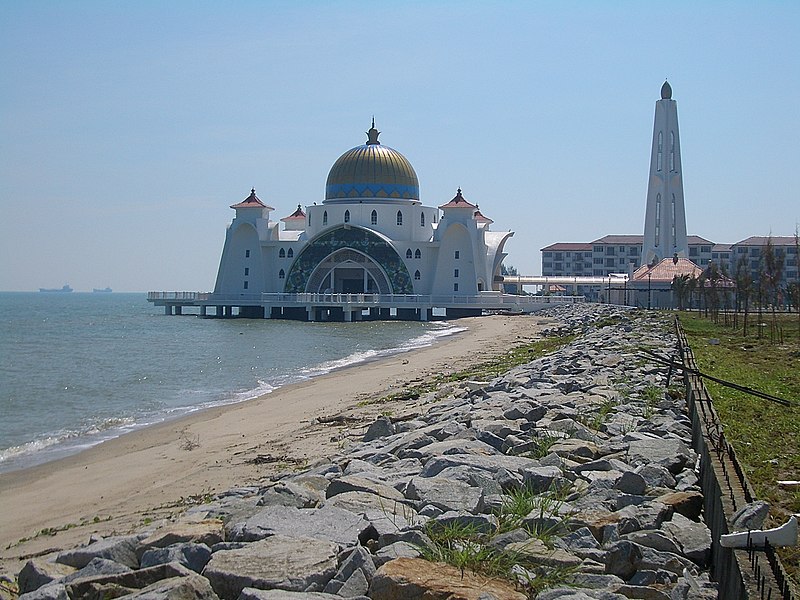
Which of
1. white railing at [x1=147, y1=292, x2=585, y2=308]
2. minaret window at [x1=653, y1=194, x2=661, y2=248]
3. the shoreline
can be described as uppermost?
minaret window at [x1=653, y1=194, x2=661, y2=248]

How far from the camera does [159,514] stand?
358 inches

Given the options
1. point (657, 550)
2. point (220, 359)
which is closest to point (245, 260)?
point (220, 359)

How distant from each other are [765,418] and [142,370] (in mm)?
21759

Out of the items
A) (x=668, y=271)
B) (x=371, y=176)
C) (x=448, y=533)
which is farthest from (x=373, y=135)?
(x=448, y=533)

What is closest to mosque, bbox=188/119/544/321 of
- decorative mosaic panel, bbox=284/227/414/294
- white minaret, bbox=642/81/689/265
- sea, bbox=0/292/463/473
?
decorative mosaic panel, bbox=284/227/414/294

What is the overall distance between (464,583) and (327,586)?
0.71m

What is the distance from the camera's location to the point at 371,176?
73.9m

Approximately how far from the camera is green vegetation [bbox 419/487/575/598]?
208 inches

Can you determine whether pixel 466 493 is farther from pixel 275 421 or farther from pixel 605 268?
pixel 605 268

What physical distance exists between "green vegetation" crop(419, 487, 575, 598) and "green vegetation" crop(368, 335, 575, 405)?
1144cm

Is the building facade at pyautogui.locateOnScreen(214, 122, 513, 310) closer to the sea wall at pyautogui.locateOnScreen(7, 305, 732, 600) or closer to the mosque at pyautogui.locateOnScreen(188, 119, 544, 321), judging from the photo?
the mosque at pyautogui.locateOnScreen(188, 119, 544, 321)

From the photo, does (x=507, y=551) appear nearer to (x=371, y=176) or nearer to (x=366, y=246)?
(x=366, y=246)

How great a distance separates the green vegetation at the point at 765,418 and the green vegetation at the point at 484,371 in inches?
176

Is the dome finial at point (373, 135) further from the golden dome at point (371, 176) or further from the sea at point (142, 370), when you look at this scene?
the sea at point (142, 370)
